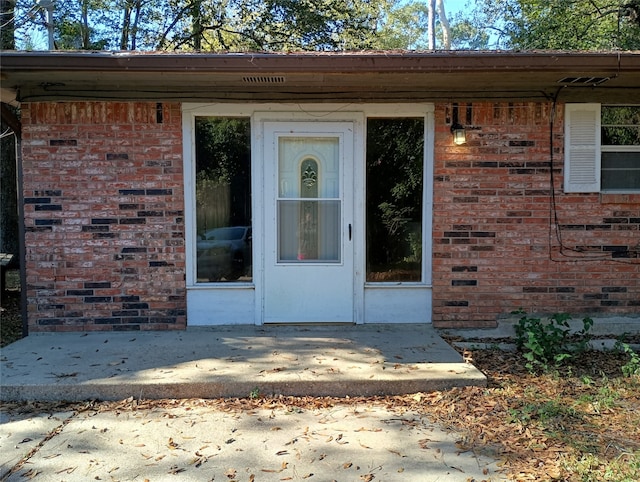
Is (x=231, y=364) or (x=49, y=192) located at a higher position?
(x=49, y=192)

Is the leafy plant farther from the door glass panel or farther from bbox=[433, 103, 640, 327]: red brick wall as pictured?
the door glass panel

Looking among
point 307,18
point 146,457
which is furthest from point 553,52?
point 307,18

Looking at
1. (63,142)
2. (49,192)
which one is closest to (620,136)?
(63,142)

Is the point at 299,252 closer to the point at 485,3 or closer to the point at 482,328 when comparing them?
the point at 482,328

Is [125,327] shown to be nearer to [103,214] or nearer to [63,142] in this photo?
[103,214]

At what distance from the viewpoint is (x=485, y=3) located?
19.7 meters

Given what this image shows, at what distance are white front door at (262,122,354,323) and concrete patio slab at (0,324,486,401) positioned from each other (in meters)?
0.30

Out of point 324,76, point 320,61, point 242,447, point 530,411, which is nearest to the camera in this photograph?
point 242,447

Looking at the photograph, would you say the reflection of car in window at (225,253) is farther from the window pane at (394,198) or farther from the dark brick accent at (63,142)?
the dark brick accent at (63,142)

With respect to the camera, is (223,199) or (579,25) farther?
(579,25)

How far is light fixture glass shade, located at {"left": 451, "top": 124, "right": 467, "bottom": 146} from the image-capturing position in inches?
218

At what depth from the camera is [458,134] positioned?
556 centimetres

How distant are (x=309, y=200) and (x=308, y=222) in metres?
0.25

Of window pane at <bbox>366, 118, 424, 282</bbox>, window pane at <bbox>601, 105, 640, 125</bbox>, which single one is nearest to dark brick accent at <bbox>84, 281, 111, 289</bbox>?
window pane at <bbox>366, 118, 424, 282</bbox>
